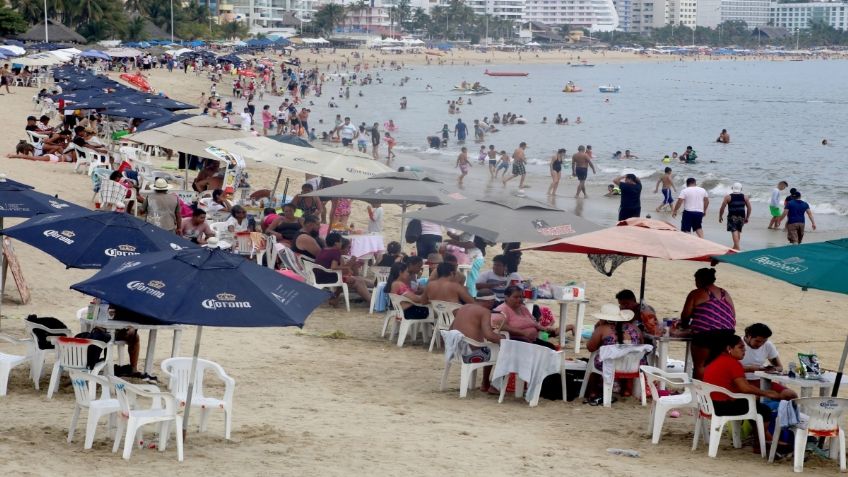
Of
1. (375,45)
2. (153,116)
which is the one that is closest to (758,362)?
(153,116)

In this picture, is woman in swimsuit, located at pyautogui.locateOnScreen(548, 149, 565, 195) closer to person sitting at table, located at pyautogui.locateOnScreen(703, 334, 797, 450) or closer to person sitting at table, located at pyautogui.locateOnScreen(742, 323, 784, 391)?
person sitting at table, located at pyautogui.locateOnScreen(742, 323, 784, 391)

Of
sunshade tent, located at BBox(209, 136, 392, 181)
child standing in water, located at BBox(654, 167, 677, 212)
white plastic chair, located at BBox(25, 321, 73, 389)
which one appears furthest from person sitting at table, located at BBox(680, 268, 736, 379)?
child standing in water, located at BBox(654, 167, 677, 212)

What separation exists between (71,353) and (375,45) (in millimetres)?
161654

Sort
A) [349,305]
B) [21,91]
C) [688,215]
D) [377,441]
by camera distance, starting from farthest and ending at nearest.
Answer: [21,91]
[688,215]
[349,305]
[377,441]

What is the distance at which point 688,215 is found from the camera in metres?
19.0

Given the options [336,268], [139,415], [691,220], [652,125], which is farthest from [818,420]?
[652,125]

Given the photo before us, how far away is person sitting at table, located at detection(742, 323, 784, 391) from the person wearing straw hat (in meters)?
7.46

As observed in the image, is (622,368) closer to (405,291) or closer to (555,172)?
(405,291)

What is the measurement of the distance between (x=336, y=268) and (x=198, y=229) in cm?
200

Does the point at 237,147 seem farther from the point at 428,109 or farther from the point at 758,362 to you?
the point at 428,109

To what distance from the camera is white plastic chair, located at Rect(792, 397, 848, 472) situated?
747 cm

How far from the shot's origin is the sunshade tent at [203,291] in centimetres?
633

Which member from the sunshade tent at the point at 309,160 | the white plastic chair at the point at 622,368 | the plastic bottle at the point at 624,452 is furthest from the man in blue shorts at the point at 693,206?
the plastic bottle at the point at 624,452

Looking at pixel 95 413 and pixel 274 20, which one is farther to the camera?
pixel 274 20
